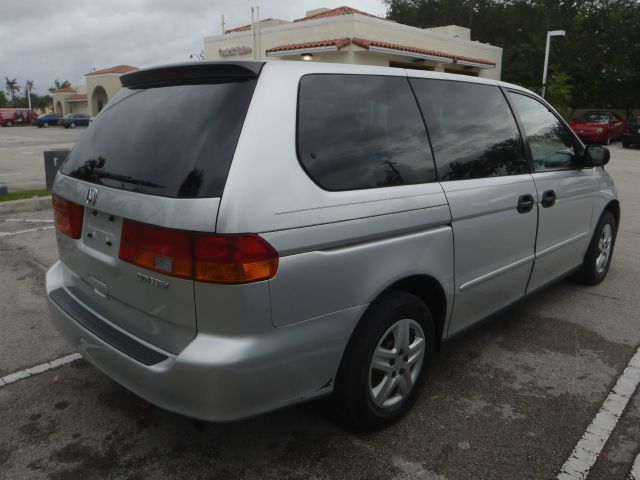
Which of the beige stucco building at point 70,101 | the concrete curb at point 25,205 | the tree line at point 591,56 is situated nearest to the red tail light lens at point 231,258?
the concrete curb at point 25,205

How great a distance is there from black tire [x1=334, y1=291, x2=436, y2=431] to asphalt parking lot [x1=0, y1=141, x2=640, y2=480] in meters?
0.12

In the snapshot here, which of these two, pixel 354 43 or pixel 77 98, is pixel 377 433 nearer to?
pixel 354 43

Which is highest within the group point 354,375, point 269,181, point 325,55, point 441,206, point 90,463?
point 325,55

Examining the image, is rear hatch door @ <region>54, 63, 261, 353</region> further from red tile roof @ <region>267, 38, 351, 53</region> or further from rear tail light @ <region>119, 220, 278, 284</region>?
red tile roof @ <region>267, 38, 351, 53</region>

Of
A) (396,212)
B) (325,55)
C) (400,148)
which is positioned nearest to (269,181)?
(396,212)

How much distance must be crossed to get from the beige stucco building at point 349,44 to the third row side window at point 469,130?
50.8ft

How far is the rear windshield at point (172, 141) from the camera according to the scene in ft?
6.83

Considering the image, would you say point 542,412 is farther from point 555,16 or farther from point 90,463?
point 555,16

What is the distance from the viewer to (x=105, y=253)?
7.93 ft

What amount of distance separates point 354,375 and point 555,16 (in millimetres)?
40890

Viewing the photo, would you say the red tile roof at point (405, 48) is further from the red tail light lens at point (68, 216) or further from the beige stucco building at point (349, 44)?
the red tail light lens at point (68, 216)

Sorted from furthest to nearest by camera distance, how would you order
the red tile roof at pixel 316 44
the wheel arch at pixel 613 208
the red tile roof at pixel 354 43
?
1. the red tile roof at pixel 316 44
2. the red tile roof at pixel 354 43
3. the wheel arch at pixel 613 208

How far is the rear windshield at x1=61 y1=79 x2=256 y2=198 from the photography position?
2082 mm

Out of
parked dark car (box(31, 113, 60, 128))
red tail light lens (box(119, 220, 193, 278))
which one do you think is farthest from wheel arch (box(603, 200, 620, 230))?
parked dark car (box(31, 113, 60, 128))
